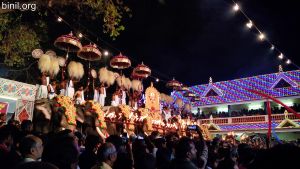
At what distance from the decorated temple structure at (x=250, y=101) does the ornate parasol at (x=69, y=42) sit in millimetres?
14558

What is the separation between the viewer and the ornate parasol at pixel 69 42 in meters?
9.63

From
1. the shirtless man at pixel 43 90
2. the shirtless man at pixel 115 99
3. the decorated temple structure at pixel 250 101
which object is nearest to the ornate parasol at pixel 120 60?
the shirtless man at pixel 115 99

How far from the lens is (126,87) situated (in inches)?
583

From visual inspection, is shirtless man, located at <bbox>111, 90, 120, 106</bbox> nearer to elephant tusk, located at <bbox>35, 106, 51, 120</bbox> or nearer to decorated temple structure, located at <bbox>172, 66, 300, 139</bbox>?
elephant tusk, located at <bbox>35, 106, 51, 120</bbox>

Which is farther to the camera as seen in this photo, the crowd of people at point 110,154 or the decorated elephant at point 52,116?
the decorated elephant at point 52,116

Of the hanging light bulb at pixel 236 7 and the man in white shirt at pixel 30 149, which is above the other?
the hanging light bulb at pixel 236 7

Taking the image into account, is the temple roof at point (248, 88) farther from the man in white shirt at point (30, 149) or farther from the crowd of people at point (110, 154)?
the man in white shirt at point (30, 149)

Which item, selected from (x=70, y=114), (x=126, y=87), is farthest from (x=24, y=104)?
(x=126, y=87)

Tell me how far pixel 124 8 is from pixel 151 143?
13.4ft

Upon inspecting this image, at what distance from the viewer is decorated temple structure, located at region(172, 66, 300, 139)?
81.6ft

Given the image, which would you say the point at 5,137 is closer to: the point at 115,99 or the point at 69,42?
the point at 69,42

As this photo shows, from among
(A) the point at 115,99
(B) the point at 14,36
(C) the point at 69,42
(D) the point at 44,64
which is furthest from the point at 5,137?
(A) the point at 115,99

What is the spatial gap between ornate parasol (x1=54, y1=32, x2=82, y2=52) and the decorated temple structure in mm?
14558

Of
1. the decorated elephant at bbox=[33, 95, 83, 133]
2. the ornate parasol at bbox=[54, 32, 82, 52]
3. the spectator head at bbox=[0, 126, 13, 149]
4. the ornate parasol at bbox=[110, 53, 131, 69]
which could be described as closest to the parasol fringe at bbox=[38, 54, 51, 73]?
the ornate parasol at bbox=[54, 32, 82, 52]
